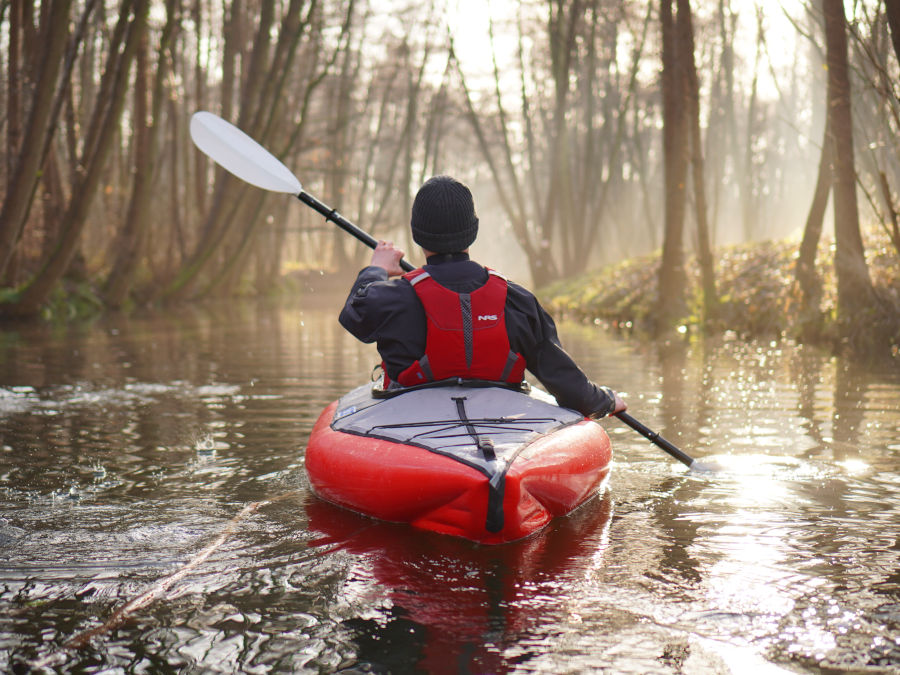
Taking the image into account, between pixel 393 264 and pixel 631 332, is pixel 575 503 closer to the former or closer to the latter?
pixel 393 264

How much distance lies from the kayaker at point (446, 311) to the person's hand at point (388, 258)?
0.19 metres

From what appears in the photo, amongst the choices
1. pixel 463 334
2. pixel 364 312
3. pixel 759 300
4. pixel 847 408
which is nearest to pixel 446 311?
pixel 463 334

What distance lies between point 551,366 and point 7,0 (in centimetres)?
1328

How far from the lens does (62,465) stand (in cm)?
519

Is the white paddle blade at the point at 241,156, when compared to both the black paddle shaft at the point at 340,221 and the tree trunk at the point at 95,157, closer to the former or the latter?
the black paddle shaft at the point at 340,221

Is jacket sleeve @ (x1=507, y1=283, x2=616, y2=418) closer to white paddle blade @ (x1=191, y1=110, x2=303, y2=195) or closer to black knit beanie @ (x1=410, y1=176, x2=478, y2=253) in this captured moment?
black knit beanie @ (x1=410, y1=176, x2=478, y2=253)

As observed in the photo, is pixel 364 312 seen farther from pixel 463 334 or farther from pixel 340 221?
pixel 340 221

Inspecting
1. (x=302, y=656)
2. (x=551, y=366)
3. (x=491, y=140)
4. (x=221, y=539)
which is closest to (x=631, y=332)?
(x=551, y=366)

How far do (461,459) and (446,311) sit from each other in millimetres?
739

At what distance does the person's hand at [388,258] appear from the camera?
4500mm

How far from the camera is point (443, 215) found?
162 inches

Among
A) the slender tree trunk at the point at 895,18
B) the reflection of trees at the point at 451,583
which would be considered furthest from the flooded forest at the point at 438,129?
the reflection of trees at the point at 451,583

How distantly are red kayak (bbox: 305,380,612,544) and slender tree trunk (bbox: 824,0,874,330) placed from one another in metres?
6.74

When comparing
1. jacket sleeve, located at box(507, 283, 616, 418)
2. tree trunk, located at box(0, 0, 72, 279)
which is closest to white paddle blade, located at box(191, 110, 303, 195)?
jacket sleeve, located at box(507, 283, 616, 418)
